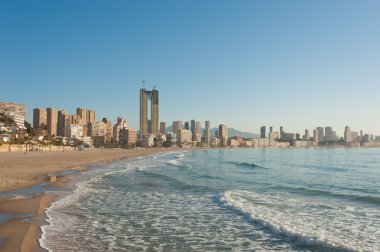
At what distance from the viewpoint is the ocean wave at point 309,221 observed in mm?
9414

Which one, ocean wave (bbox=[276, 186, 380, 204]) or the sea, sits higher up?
the sea

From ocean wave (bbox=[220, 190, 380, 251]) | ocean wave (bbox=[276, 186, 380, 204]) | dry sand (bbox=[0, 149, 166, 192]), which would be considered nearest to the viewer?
ocean wave (bbox=[220, 190, 380, 251])

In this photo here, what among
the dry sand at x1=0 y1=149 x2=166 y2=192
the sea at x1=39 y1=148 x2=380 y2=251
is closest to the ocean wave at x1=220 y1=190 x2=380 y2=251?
the sea at x1=39 y1=148 x2=380 y2=251

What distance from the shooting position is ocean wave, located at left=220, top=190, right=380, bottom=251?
371 inches

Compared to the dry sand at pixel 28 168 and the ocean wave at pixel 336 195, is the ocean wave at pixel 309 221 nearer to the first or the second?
the ocean wave at pixel 336 195

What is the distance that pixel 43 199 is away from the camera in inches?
618

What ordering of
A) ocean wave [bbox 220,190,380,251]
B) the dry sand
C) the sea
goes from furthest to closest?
the dry sand → ocean wave [bbox 220,190,380,251] → the sea

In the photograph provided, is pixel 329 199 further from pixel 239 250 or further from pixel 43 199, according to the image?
pixel 43 199

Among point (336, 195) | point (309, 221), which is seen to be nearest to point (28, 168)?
point (336, 195)

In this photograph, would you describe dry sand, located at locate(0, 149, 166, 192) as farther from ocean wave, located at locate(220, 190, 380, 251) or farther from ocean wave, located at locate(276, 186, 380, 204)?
ocean wave, located at locate(276, 186, 380, 204)

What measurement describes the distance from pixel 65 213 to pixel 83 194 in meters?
5.12

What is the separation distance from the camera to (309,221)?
477 inches

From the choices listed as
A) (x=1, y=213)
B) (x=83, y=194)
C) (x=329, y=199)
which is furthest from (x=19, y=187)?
(x=329, y=199)

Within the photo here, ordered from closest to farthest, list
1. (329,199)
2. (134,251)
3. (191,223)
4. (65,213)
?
1. (134,251)
2. (191,223)
3. (65,213)
4. (329,199)
